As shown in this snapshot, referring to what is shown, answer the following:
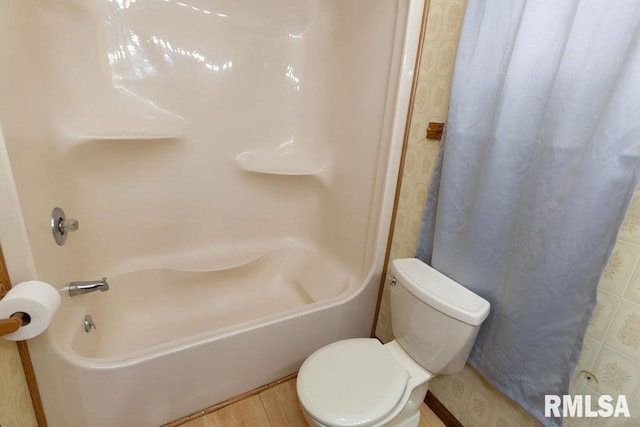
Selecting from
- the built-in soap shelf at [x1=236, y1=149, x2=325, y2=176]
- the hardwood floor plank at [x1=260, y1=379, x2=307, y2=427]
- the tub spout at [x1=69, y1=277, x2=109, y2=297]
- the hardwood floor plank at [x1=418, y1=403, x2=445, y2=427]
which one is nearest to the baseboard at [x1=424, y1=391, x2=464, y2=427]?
the hardwood floor plank at [x1=418, y1=403, x2=445, y2=427]

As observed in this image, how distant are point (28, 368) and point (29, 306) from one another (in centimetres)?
31

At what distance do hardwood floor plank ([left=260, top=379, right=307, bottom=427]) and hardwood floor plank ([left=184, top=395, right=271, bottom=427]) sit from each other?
28mm

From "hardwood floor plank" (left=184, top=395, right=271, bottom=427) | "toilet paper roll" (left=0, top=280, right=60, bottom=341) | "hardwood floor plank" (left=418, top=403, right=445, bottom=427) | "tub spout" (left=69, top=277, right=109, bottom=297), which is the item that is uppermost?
"toilet paper roll" (left=0, top=280, right=60, bottom=341)

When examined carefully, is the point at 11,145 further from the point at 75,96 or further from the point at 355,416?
the point at 355,416

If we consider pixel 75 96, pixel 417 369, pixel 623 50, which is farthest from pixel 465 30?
pixel 75 96

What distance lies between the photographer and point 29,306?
0.71 metres

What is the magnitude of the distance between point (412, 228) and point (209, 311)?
1.18 metres

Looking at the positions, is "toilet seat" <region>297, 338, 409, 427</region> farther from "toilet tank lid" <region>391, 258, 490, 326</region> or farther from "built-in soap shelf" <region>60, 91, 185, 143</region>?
"built-in soap shelf" <region>60, 91, 185, 143</region>

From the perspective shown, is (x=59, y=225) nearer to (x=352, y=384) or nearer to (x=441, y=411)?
(x=352, y=384)

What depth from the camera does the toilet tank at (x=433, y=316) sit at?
3.09 feet

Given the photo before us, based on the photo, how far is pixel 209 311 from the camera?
5.33 ft

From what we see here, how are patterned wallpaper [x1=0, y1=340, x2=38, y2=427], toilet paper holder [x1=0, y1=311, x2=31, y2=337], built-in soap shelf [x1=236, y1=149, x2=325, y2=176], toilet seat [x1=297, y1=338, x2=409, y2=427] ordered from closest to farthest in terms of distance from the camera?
toilet paper holder [x1=0, y1=311, x2=31, y2=337] < patterned wallpaper [x1=0, y1=340, x2=38, y2=427] < toilet seat [x1=297, y1=338, x2=409, y2=427] < built-in soap shelf [x1=236, y1=149, x2=325, y2=176]

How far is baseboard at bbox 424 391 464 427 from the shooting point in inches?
47.6

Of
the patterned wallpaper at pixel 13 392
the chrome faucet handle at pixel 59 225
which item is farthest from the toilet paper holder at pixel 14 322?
the chrome faucet handle at pixel 59 225
